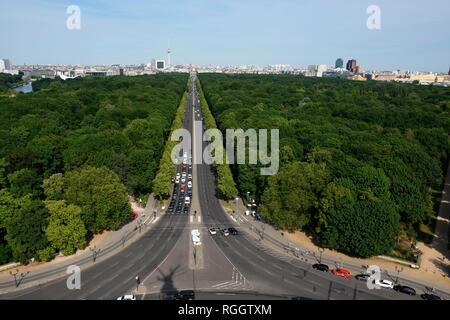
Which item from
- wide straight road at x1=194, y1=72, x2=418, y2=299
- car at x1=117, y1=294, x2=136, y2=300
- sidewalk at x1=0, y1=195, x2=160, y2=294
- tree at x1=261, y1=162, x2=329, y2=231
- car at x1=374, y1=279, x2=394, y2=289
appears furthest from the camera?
tree at x1=261, y1=162, x2=329, y2=231

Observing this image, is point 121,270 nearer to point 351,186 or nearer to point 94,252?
point 94,252

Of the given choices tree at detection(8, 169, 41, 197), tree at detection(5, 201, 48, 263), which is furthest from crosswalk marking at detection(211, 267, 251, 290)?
tree at detection(8, 169, 41, 197)

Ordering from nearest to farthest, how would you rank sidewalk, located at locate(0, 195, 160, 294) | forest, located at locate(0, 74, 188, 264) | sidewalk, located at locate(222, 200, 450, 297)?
sidewalk, located at locate(0, 195, 160, 294) < sidewalk, located at locate(222, 200, 450, 297) < forest, located at locate(0, 74, 188, 264)

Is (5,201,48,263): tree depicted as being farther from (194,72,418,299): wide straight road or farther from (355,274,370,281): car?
(355,274,370,281): car

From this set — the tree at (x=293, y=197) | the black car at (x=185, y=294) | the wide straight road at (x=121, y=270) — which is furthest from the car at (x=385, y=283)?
the wide straight road at (x=121, y=270)

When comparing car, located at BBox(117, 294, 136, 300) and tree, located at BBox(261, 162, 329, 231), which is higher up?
tree, located at BBox(261, 162, 329, 231)

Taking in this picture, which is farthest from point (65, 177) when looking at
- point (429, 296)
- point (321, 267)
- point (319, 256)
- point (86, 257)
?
point (429, 296)

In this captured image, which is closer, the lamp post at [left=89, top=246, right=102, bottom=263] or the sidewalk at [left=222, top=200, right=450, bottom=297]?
the sidewalk at [left=222, top=200, right=450, bottom=297]

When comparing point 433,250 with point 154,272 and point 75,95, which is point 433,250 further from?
point 75,95
